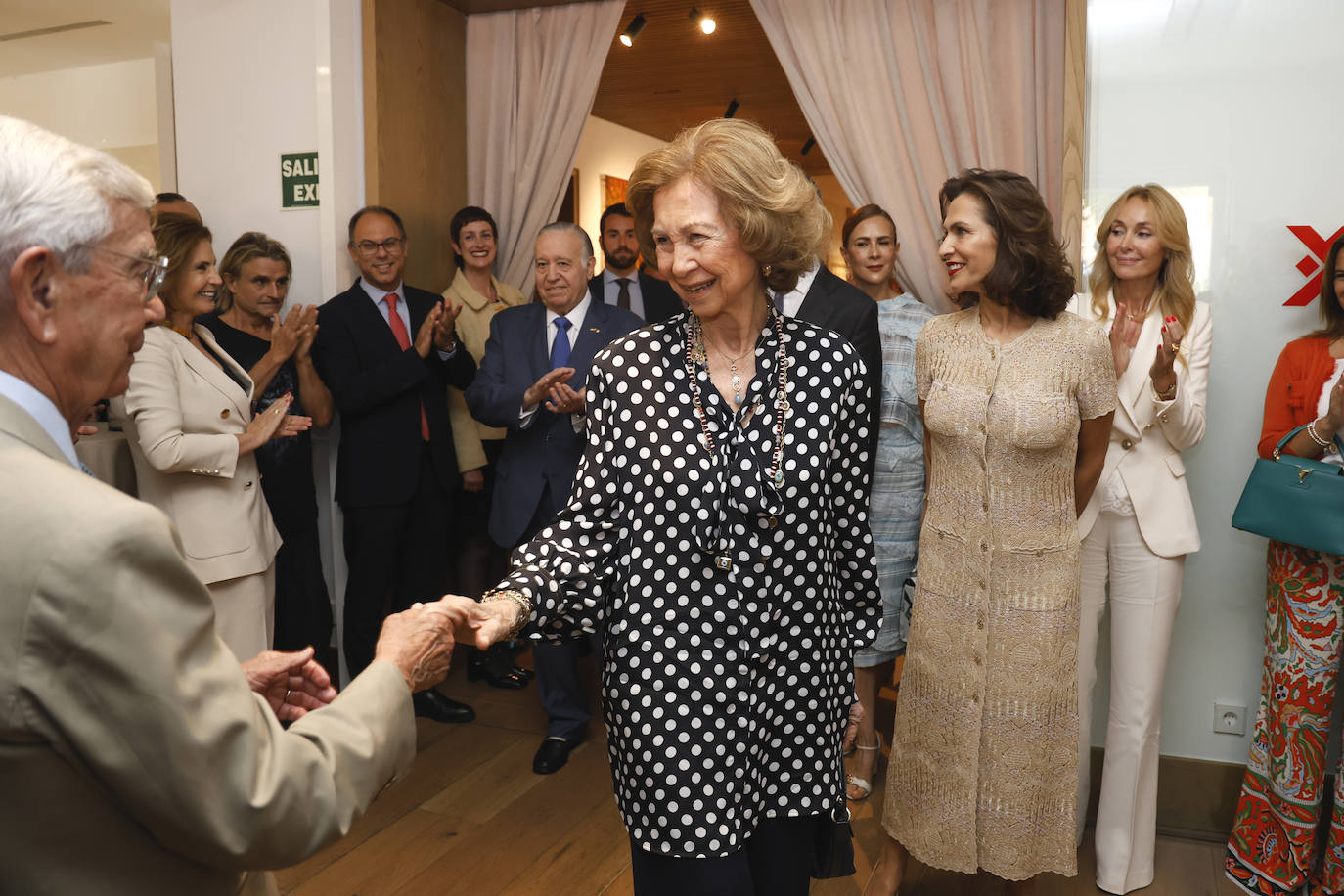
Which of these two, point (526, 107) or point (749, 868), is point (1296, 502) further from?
point (526, 107)

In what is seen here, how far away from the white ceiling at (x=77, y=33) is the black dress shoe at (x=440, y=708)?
4.70 m

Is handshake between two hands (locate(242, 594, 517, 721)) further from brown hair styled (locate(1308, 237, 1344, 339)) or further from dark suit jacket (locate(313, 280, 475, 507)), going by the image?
brown hair styled (locate(1308, 237, 1344, 339))

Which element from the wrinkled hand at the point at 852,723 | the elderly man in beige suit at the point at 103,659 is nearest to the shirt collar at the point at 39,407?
the elderly man in beige suit at the point at 103,659

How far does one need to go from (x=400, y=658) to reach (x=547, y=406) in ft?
7.64

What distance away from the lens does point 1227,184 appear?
3.13 metres

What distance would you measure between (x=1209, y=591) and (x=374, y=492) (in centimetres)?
304

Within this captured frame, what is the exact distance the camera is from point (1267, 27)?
10.1 ft

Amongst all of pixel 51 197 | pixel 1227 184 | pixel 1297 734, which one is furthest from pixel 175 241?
pixel 1297 734

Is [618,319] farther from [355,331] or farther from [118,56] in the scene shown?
[118,56]

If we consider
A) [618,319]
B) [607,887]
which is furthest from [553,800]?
[618,319]

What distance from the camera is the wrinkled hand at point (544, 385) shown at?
3.38 m

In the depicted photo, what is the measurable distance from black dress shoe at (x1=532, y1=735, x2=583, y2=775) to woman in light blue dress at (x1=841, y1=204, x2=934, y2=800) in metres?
1.05

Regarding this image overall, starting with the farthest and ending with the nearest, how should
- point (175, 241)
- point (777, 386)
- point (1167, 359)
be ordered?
point (175, 241) → point (1167, 359) → point (777, 386)

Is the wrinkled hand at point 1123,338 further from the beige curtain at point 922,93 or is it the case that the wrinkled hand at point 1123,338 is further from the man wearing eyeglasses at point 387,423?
the man wearing eyeglasses at point 387,423
